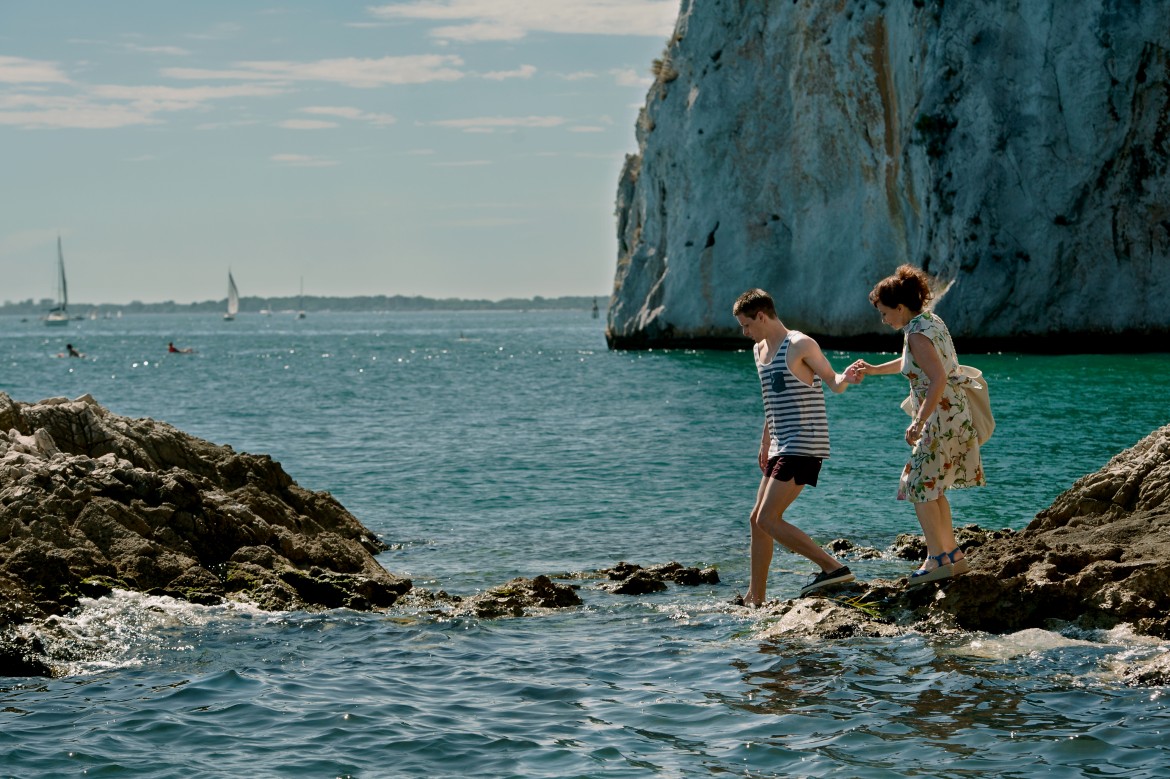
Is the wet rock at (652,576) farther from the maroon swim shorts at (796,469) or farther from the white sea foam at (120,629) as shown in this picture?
the white sea foam at (120,629)

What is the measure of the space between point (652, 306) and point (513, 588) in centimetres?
5657

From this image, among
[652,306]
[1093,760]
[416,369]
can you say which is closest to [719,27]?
[652,306]

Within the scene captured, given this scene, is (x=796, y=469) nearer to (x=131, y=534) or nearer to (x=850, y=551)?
(x=850, y=551)

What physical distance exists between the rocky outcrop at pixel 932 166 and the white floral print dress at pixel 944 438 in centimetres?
3991

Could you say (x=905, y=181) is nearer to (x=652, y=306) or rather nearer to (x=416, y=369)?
(x=652, y=306)

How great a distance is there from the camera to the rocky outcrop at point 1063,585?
8164mm

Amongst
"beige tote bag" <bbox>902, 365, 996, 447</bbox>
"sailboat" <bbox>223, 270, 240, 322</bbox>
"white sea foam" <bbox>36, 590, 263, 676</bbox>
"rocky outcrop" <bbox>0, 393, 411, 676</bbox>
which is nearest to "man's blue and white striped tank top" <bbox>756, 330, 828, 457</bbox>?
"beige tote bag" <bbox>902, 365, 996, 447</bbox>

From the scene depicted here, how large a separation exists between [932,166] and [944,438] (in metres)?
41.4

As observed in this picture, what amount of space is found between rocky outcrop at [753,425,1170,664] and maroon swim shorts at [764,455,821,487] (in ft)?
2.88

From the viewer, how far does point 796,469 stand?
30.0 ft

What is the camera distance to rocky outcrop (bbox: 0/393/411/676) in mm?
9586

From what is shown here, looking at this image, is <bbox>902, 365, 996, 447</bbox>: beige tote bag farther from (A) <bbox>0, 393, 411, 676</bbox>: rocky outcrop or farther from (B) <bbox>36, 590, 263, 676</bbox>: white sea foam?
(B) <bbox>36, 590, 263, 676</bbox>: white sea foam

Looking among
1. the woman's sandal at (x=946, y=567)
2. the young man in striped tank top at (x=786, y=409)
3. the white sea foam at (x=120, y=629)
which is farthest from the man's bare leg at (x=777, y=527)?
the white sea foam at (x=120, y=629)

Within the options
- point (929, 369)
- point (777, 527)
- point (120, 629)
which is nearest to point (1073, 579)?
point (929, 369)
